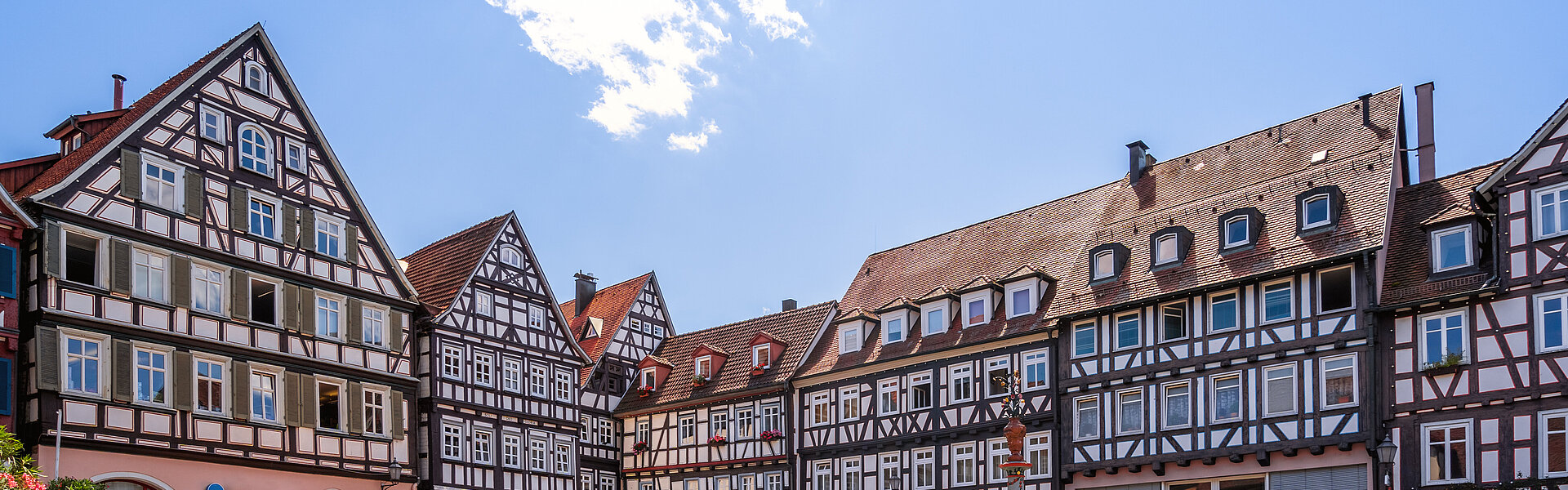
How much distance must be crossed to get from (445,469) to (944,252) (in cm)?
1531

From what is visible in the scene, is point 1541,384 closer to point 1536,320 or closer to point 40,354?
point 1536,320

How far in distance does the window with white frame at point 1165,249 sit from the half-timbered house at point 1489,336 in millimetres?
5465

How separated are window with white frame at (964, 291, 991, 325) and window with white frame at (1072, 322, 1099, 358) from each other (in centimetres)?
314

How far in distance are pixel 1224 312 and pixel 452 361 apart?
757 inches

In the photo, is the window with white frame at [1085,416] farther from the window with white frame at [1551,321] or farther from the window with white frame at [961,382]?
the window with white frame at [1551,321]

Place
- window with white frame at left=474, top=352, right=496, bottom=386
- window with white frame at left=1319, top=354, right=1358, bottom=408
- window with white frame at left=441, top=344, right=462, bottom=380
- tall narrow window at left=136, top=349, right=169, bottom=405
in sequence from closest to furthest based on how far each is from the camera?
tall narrow window at left=136, top=349, right=169, bottom=405, window with white frame at left=1319, top=354, right=1358, bottom=408, window with white frame at left=441, top=344, right=462, bottom=380, window with white frame at left=474, top=352, right=496, bottom=386

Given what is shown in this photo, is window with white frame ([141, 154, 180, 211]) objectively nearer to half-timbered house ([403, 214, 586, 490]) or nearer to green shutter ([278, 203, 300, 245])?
green shutter ([278, 203, 300, 245])

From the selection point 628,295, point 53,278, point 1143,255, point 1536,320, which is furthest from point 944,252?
point 53,278

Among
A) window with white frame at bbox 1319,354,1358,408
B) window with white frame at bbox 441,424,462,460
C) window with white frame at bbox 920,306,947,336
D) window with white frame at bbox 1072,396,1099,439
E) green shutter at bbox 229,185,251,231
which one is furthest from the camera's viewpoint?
window with white frame at bbox 920,306,947,336

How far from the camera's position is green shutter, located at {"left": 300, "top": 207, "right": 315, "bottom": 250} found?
34875 mm

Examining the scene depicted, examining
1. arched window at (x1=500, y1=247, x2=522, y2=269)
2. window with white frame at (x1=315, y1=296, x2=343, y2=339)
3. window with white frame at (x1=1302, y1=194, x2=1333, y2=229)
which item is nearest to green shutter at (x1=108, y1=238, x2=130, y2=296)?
window with white frame at (x1=315, y1=296, x2=343, y2=339)

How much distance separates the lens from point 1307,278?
108 ft

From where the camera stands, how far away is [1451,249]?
31719 mm

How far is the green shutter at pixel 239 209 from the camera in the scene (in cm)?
3316
